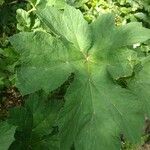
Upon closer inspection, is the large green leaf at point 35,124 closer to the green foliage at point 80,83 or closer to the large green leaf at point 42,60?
the green foliage at point 80,83

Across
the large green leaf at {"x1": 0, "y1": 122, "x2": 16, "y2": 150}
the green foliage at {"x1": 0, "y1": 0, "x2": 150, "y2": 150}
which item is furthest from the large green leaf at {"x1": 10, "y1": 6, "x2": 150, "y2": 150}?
the large green leaf at {"x1": 0, "y1": 122, "x2": 16, "y2": 150}

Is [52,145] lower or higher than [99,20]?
lower

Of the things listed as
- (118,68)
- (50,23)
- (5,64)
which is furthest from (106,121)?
(5,64)

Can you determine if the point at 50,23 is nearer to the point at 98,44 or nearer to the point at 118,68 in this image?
the point at 98,44

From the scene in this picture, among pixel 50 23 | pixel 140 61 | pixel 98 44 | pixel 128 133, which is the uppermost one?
pixel 50 23

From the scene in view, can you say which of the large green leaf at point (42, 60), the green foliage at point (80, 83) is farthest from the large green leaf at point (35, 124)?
the large green leaf at point (42, 60)

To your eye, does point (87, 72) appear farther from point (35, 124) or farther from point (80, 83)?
point (35, 124)
